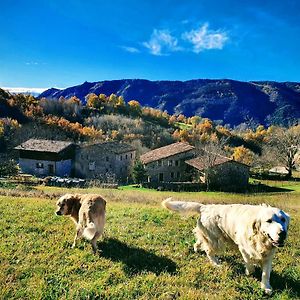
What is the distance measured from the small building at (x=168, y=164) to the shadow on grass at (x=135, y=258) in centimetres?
5577

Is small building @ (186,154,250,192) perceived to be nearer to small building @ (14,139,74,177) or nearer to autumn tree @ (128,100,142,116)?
small building @ (14,139,74,177)

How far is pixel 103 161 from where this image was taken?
6869cm

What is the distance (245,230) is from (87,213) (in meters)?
3.92

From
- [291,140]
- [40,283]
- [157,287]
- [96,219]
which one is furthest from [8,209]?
[291,140]

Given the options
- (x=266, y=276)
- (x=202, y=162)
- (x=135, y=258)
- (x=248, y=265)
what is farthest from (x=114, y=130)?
(x=266, y=276)

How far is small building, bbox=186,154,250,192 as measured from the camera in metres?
58.0

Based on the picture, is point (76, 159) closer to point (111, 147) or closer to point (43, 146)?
point (43, 146)

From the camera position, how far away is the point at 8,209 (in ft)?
41.4

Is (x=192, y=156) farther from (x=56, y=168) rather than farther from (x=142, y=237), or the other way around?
(x=142, y=237)

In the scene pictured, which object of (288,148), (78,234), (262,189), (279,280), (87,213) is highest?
(87,213)

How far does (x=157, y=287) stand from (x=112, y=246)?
2477 mm

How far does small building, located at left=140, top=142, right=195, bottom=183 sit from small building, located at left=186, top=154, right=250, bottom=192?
5.39 metres

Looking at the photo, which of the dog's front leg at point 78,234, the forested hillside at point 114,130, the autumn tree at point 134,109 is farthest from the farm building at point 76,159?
the autumn tree at point 134,109

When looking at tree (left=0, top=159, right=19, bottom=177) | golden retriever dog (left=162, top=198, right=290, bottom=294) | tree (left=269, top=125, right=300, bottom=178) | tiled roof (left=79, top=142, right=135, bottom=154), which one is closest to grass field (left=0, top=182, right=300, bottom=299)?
golden retriever dog (left=162, top=198, right=290, bottom=294)
